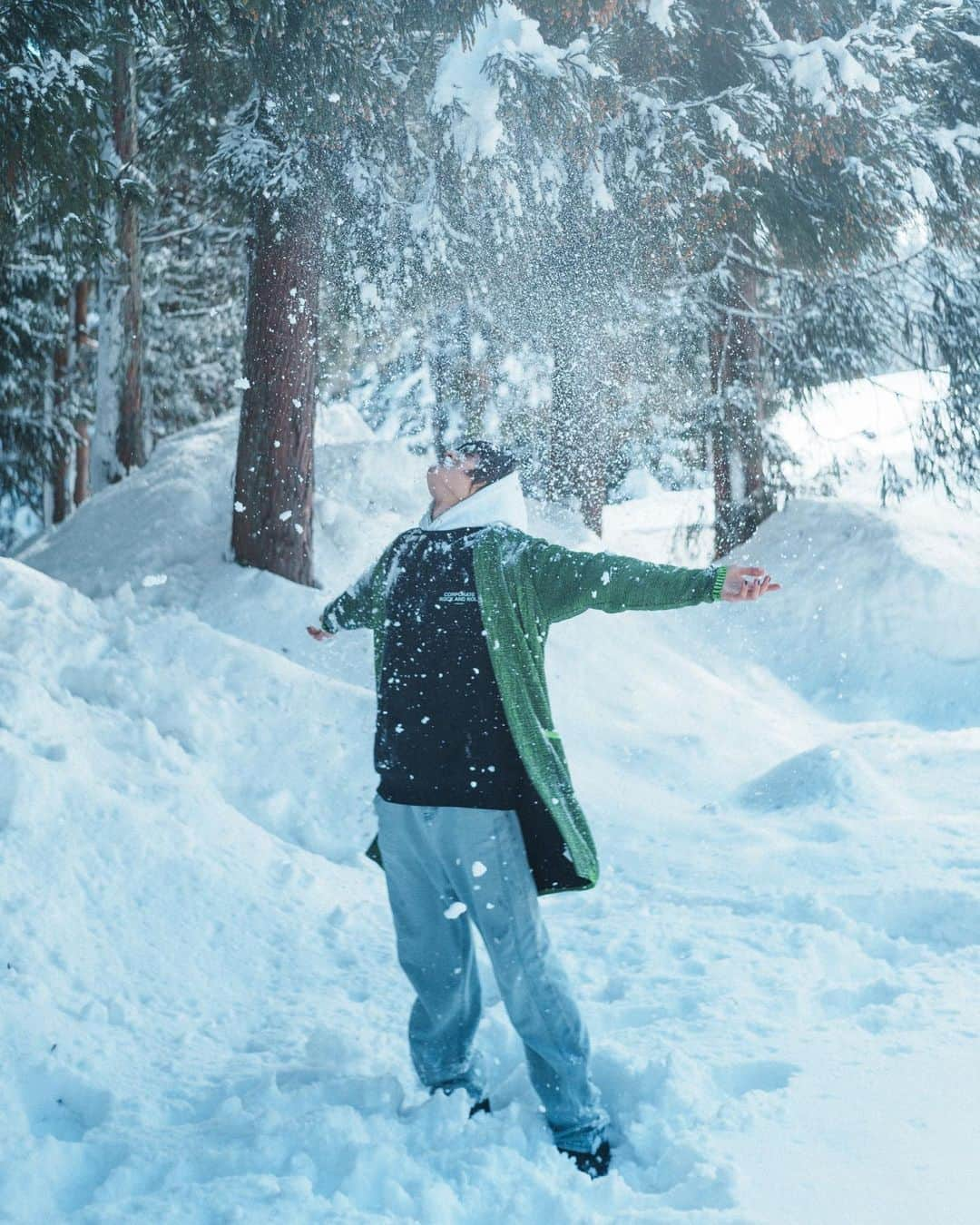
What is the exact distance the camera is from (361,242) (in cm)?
1021

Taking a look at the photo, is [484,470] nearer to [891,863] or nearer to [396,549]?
[396,549]

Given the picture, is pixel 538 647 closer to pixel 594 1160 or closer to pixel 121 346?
pixel 594 1160

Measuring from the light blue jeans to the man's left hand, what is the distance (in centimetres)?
84

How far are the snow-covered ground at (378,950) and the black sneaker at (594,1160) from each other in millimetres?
50

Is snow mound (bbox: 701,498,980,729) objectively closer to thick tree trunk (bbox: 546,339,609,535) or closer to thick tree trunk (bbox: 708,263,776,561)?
thick tree trunk (bbox: 708,263,776,561)

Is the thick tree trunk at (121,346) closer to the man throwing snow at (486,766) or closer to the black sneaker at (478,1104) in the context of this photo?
the man throwing snow at (486,766)

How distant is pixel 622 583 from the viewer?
9.83 feet

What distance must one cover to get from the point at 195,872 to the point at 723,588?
9.69ft

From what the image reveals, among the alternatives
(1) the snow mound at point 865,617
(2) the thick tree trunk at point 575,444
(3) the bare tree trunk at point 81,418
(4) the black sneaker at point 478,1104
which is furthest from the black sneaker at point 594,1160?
(3) the bare tree trunk at point 81,418

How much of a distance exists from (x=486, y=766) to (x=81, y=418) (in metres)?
18.5

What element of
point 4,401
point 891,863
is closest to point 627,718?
point 891,863

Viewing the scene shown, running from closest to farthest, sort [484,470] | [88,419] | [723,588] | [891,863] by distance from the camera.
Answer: [723,588] < [484,470] < [891,863] < [88,419]

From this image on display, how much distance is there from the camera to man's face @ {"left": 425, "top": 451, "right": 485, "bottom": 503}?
3.20m

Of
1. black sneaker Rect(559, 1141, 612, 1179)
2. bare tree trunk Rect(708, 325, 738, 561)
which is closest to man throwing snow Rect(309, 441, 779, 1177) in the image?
black sneaker Rect(559, 1141, 612, 1179)
